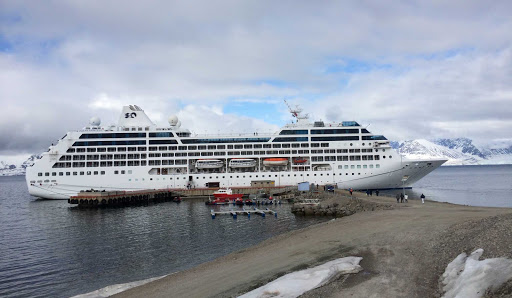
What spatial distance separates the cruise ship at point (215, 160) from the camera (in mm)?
60000

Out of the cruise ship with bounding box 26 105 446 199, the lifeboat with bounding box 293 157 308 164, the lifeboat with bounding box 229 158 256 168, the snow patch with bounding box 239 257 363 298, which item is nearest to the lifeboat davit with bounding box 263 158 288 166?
the cruise ship with bounding box 26 105 446 199

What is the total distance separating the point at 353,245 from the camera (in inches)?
647

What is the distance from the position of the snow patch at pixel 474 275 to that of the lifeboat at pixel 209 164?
171 feet

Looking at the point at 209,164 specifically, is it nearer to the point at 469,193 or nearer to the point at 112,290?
the point at 112,290

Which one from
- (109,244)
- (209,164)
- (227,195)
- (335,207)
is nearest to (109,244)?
(109,244)

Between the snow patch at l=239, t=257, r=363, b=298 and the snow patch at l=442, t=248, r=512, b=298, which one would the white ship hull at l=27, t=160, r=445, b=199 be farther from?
the snow patch at l=442, t=248, r=512, b=298

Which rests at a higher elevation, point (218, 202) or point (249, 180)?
point (249, 180)

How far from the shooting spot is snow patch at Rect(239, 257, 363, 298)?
36.6 feet

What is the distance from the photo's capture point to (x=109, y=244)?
27000mm

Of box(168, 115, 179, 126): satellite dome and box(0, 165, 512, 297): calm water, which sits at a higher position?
box(168, 115, 179, 126): satellite dome

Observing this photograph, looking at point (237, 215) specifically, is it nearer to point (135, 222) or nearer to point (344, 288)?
point (135, 222)

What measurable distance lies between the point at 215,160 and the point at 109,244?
1417 inches

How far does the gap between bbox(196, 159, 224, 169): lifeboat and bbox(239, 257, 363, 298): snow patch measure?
49.4m

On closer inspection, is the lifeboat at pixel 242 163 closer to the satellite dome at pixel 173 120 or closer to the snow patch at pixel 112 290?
the satellite dome at pixel 173 120
